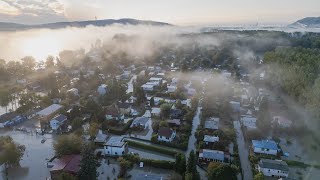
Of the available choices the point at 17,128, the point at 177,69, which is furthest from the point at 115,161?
the point at 177,69

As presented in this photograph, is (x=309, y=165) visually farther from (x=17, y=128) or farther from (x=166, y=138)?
(x=17, y=128)

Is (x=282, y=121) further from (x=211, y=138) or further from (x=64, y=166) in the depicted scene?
(x=64, y=166)

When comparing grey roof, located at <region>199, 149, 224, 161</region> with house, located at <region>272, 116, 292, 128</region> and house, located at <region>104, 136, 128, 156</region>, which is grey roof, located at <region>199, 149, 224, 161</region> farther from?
house, located at <region>272, 116, 292, 128</region>

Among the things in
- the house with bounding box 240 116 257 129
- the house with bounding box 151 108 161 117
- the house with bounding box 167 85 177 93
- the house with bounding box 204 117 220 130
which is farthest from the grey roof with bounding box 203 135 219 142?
the house with bounding box 167 85 177 93

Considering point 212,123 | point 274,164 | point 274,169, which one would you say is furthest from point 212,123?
point 274,169

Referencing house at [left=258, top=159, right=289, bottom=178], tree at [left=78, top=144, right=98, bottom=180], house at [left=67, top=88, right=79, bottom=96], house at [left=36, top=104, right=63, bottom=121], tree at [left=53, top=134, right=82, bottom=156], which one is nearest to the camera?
tree at [left=78, top=144, right=98, bottom=180]

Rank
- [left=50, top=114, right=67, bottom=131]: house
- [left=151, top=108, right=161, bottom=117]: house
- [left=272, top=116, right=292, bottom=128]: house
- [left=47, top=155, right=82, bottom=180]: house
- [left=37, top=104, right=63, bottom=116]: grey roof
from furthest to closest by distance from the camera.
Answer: [left=151, top=108, right=161, bottom=117]: house, [left=37, top=104, right=63, bottom=116]: grey roof, [left=272, top=116, right=292, bottom=128]: house, [left=50, top=114, right=67, bottom=131]: house, [left=47, top=155, right=82, bottom=180]: house
